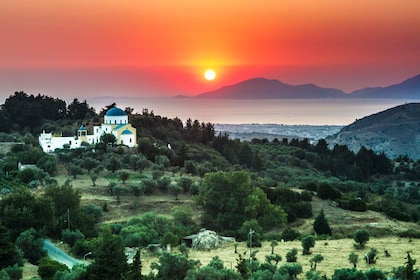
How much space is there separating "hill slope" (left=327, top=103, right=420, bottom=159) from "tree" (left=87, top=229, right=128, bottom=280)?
2938 inches

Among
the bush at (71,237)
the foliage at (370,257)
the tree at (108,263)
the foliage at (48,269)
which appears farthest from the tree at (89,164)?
the foliage at (370,257)

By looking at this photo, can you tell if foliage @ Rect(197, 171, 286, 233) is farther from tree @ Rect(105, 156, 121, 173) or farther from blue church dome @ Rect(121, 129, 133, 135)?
blue church dome @ Rect(121, 129, 133, 135)

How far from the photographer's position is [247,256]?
23.8 meters

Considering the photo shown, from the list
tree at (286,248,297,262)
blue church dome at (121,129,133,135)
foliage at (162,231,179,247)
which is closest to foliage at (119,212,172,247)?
foliage at (162,231,179,247)

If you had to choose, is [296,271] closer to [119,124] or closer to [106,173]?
[106,173]

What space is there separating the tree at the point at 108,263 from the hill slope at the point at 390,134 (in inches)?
2938

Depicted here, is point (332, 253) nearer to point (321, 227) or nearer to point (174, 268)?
point (321, 227)

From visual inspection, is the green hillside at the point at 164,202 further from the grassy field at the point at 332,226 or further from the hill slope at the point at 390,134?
the hill slope at the point at 390,134

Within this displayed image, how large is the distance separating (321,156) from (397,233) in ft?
122

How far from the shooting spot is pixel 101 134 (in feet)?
169

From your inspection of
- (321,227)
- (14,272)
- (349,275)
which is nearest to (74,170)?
(321,227)

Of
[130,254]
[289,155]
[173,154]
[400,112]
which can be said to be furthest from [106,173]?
[400,112]

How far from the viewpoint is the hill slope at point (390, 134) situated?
93438mm

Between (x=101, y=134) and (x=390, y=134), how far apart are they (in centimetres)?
6043
